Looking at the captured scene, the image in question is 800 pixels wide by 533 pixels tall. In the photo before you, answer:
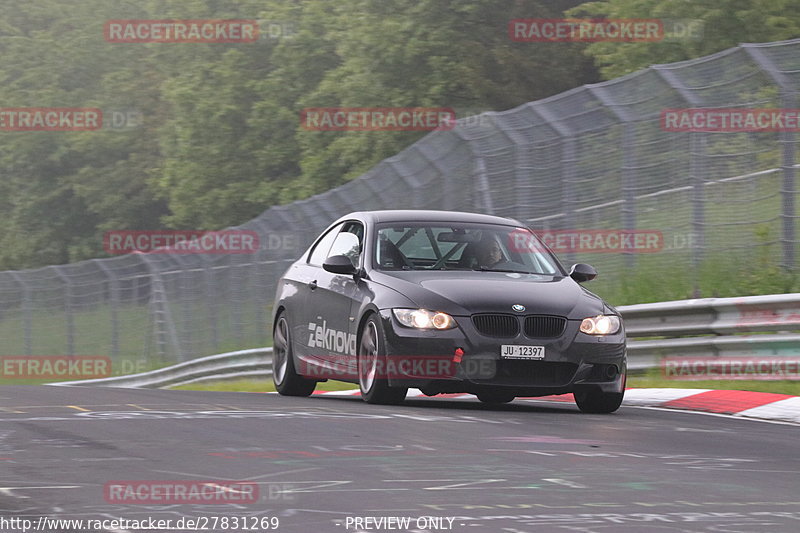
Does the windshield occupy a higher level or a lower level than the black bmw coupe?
higher

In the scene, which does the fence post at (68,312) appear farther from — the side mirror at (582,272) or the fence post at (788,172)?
the side mirror at (582,272)

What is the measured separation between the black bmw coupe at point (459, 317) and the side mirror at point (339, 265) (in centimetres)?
1

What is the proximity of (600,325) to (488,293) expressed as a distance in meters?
0.84

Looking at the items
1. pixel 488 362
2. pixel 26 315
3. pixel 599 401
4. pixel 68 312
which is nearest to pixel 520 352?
pixel 488 362

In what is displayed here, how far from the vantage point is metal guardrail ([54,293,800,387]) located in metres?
13.2

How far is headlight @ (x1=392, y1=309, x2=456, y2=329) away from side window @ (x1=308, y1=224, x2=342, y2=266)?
2426 millimetres

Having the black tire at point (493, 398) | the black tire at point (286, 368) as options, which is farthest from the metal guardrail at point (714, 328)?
the black tire at point (286, 368)

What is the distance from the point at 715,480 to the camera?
7410 millimetres

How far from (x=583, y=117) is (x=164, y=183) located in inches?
2045

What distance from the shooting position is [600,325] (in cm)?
1160

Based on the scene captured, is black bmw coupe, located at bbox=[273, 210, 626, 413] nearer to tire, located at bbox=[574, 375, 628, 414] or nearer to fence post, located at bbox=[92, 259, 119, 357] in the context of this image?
tire, located at bbox=[574, 375, 628, 414]

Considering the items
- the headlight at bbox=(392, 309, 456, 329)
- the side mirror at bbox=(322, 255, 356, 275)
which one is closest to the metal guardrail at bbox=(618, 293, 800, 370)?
the headlight at bbox=(392, 309, 456, 329)

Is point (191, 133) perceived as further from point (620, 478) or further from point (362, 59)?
point (620, 478)

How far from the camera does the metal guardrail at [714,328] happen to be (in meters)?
13.2
